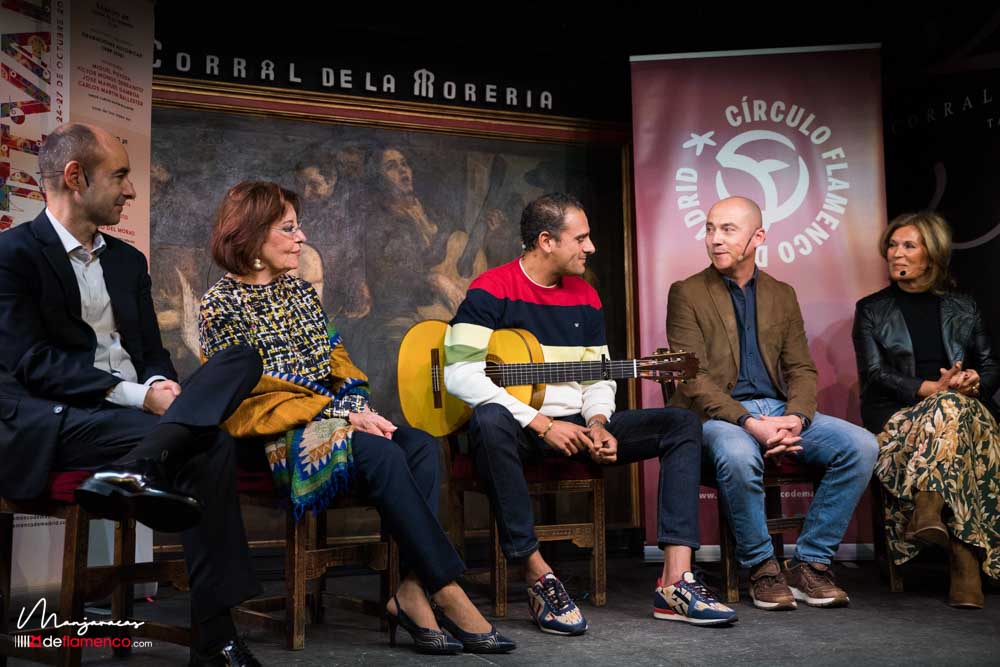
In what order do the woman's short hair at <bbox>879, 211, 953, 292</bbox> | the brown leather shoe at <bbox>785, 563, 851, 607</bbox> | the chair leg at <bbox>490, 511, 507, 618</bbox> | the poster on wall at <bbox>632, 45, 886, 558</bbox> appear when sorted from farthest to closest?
the poster on wall at <bbox>632, 45, 886, 558</bbox> < the woman's short hair at <bbox>879, 211, 953, 292</bbox> < the brown leather shoe at <bbox>785, 563, 851, 607</bbox> < the chair leg at <bbox>490, 511, 507, 618</bbox>

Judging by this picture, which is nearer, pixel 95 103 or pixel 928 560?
pixel 95 103

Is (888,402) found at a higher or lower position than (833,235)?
lower

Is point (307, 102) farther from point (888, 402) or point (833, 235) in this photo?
point (888, 402)

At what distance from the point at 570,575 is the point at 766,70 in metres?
2.77

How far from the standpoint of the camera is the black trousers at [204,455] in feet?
8.61

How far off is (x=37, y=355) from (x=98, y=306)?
0.96 feet

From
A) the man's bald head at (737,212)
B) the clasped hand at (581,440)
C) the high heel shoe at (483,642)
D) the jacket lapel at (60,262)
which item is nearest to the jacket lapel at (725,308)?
the man's bald head at (737,212)

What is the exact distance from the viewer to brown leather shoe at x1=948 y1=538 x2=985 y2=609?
382 cm

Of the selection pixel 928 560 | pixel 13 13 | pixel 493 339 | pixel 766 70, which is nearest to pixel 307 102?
pixel 13 13

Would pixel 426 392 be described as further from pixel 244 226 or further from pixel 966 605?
pixel 966 605

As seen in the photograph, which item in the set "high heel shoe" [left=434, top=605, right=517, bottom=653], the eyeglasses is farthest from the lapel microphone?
"high heel shoe" [left=434, top=605, right=517, bottom=653]

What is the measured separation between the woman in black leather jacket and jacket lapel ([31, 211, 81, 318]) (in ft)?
10.3

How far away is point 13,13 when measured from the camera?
12.5 feet

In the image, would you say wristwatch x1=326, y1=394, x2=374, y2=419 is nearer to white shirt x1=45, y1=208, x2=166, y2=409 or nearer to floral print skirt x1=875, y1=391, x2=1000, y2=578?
white shirt x1=45, y1=208, x2=166, y2=409
